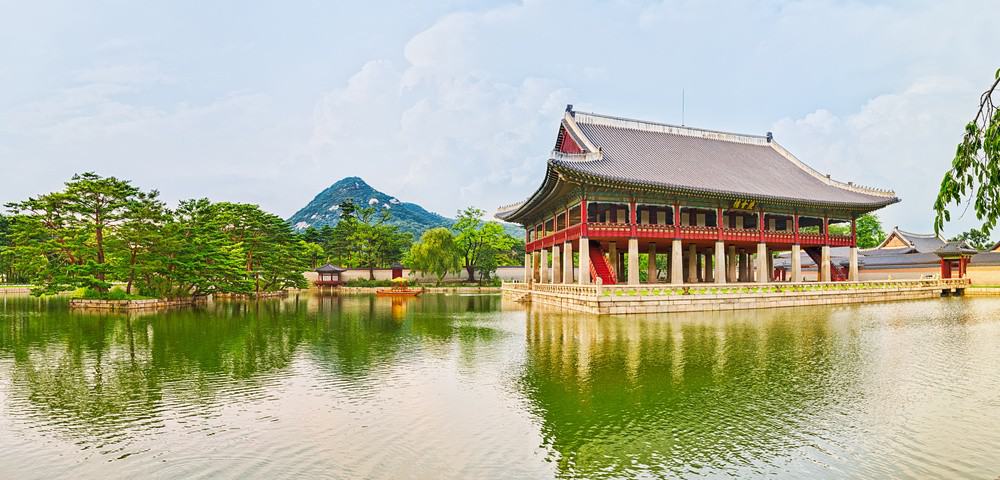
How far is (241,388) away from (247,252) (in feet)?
133

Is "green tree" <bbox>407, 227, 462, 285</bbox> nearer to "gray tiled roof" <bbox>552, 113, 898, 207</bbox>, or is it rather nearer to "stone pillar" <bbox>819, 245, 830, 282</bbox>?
"gray tiled roof" <bbox>552, 113, 898, 207</bbox>

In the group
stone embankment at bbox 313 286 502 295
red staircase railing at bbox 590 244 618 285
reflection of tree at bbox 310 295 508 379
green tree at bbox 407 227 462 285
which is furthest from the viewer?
green tree at bbox 407 227 462 285

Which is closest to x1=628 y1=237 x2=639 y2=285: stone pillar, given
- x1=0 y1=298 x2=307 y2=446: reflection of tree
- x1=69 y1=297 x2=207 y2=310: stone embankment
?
x1=0 y1=298 x2=307 y2=446: reflection of tree

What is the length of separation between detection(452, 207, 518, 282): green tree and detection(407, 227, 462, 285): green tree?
1255 millimetres

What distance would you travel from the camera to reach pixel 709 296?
3134 cm

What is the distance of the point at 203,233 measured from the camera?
4103 centimetres

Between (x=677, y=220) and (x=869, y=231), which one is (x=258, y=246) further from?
(x=869, y=231)

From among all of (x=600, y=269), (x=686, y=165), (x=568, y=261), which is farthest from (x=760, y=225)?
(x=568, y=261)

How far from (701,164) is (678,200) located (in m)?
6.91

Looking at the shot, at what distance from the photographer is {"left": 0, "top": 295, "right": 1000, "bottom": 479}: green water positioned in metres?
7.77

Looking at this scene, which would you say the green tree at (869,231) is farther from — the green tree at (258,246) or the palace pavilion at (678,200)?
the green tree at (258,246)

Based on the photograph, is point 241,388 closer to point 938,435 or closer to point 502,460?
point 502,460

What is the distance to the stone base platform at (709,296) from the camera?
96.9ft

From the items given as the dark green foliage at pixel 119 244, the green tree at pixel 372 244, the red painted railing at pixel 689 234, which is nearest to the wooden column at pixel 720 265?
the red painted railing at pixel 689 234
